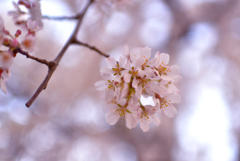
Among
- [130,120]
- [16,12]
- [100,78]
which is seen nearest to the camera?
[130,120]

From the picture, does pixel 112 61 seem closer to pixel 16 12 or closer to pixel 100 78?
pixel 16 12

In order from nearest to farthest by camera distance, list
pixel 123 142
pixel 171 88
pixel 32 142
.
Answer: pixel 171 88 → pixel 32 142 → pixel 123 142

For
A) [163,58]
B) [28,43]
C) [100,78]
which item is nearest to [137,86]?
[163,58]

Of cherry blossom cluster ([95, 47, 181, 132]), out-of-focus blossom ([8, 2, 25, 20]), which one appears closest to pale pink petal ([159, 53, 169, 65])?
cherry blossom cluster ([95, 47, 181, 132])

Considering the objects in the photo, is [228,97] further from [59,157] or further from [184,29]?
[59,157]

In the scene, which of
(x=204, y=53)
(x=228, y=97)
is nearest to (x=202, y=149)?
(x=228, y=97)

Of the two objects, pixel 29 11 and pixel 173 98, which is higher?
pixel 173 98
